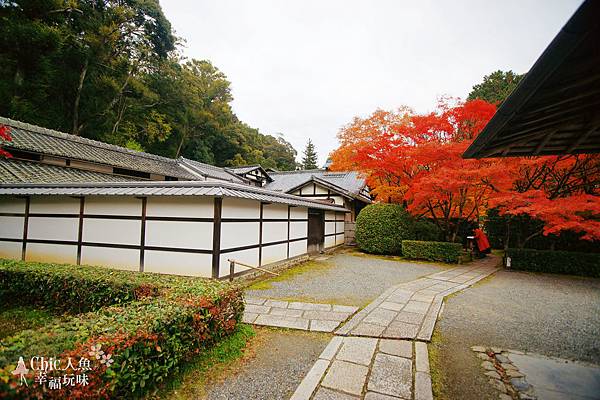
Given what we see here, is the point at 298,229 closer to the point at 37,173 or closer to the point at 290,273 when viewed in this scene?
the point at 290,273

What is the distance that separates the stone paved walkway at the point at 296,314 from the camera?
Answer: 4645 millimetres

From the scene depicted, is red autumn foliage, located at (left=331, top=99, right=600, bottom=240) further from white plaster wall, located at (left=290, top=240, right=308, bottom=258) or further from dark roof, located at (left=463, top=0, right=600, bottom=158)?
dark roof, located at (left=463, top=0, right=600, bottom=158)

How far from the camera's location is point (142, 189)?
711 cm

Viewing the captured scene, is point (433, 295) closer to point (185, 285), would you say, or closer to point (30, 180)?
point (185, 285)

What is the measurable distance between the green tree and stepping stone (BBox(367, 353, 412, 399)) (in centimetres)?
2653

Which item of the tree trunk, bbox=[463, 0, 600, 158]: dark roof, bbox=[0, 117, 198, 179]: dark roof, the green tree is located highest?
the green tree

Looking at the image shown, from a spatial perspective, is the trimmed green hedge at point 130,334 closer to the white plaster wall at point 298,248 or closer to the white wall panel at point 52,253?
the white wall panel at point 52,253

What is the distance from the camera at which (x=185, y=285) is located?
416 cm

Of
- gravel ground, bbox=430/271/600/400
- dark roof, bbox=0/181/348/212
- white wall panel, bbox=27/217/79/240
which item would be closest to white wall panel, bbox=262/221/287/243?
dark roof, bbox=0/181/348/212

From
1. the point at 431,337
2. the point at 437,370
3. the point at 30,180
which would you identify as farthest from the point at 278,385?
the point at 30,180

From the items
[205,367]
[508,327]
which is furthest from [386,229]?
[205,367]

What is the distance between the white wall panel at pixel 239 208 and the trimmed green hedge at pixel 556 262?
1067 cm

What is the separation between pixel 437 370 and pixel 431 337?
3.14 feet

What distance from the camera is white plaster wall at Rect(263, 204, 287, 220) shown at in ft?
30.0
